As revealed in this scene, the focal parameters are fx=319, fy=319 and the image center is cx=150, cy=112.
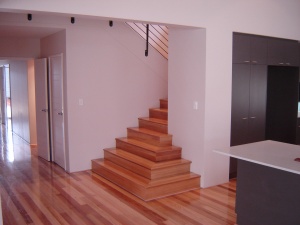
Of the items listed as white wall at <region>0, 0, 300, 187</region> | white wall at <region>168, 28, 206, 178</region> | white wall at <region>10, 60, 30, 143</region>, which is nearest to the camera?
white wall at <region>0, 0, 300, 187</region>

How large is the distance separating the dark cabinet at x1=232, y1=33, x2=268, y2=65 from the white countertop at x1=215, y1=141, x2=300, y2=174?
5.82 feet

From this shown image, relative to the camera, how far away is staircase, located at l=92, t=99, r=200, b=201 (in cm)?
440

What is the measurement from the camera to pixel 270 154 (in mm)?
3098

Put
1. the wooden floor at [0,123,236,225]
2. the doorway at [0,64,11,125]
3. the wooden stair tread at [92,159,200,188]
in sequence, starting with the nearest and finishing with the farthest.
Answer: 1. the wooden floor at [0,123,236,225]
2. the wooden stair tread at [92,159,200,188]
3. the doorway at [0,64,11,125]

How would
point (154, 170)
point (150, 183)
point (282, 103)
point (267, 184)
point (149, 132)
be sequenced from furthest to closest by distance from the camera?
point (282, 103) < point (149, 132) < point (154, 170) < point (150, 183) < point (267, 184)

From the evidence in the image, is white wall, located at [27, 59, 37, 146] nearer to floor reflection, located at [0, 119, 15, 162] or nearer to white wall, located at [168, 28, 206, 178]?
floor reflection, located at [0, 119, 15, 162]

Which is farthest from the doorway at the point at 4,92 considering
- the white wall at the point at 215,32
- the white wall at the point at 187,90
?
the white wall at the point at 215,32

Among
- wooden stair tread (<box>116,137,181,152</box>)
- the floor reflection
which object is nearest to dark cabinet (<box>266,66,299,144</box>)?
wooden stair tread (<box>116,137,181,152</box>)

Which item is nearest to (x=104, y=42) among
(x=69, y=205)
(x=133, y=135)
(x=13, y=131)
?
(x=133, y=135)

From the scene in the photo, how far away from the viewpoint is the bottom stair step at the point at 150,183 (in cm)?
428

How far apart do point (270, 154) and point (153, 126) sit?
2.69 meters

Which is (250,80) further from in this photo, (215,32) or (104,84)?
(104,84)

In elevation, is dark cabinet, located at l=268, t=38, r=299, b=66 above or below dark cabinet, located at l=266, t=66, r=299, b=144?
above

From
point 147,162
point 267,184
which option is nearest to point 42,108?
point 147,162
